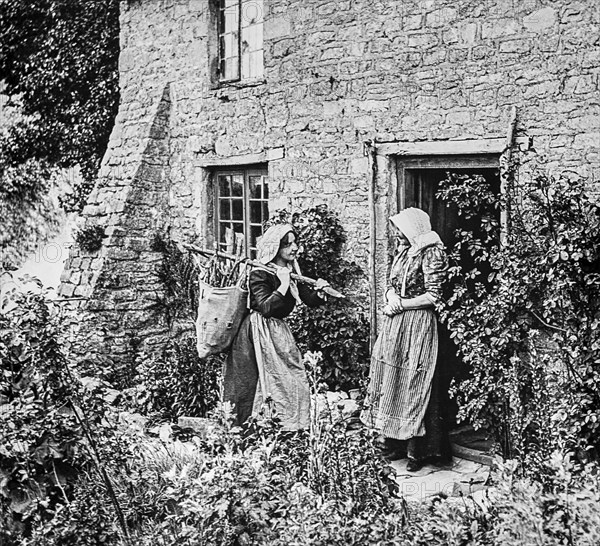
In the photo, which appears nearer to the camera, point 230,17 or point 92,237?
point 230,17

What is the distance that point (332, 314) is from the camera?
765cm

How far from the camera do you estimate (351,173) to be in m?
7.67

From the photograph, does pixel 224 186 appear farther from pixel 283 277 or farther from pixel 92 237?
pixel 283 277

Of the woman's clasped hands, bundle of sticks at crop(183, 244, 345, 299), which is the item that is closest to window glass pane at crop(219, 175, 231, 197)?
bundle of sticks at crop(183, 244, 345, 299)

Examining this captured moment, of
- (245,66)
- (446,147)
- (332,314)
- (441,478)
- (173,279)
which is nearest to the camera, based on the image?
(441,478)

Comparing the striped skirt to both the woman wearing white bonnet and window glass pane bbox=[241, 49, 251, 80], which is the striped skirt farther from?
window glass pane bbox=[241, 49, 251, 80]

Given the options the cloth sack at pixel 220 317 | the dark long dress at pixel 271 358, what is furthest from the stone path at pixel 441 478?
the cloth sack at pixel 220 317

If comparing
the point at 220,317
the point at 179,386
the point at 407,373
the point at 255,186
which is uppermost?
the point at 255,186

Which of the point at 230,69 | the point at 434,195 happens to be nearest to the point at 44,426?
the point at 434,195

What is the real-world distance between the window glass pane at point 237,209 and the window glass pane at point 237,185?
0.08 m

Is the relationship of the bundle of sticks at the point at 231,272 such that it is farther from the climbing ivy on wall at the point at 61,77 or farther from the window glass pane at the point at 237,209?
the climbing ivy on wall at the point at 61,77

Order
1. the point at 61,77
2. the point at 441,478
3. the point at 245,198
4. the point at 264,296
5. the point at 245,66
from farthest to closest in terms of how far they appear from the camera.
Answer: the point at 61,77
the point at 245,198
the point at 245,66
the point at 441,478
the point at 264,296

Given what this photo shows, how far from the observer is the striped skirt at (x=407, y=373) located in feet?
20.9

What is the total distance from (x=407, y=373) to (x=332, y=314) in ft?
4.62
